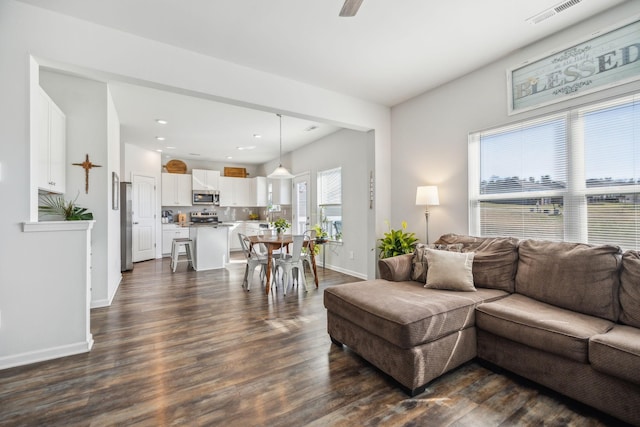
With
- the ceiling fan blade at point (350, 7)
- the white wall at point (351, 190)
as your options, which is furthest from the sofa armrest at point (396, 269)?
the ceiling fan blade at point (350, 7)

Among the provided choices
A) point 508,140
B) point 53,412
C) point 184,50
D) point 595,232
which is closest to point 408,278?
point 595,232

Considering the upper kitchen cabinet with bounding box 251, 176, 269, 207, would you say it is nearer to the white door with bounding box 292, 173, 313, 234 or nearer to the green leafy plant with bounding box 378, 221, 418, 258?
the white door with bounding box 292, 173, 313, 234

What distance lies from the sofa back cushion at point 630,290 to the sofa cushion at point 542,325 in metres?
0.12

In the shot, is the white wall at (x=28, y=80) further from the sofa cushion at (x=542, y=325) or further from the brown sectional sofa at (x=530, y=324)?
the sofa cushion at (x=542, y=325)

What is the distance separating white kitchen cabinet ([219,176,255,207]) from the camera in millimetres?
8484

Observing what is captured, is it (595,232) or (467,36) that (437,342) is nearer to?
(595,232)

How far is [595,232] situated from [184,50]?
13.8 feet

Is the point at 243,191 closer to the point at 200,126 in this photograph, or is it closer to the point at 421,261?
the point at 200,126

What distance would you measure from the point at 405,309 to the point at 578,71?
104 inches

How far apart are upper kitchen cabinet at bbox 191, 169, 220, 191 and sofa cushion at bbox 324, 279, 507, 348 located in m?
6.67

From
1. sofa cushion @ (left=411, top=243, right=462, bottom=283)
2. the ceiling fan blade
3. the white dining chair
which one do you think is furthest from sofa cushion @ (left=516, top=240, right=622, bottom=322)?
the white dining chair

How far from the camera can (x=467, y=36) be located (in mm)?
2707

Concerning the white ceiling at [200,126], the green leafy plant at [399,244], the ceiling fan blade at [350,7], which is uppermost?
the white ceiling at [200,126]

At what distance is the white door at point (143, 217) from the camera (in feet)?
21.4
